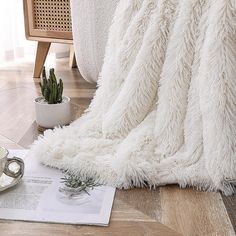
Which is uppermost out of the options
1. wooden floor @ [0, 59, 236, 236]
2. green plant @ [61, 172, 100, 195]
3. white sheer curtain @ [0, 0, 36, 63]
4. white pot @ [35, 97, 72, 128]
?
wooden floor @ [0, 59, 236, 236]

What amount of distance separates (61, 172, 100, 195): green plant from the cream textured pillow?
63 cm

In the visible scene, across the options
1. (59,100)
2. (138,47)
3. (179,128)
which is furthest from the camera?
(59,100)

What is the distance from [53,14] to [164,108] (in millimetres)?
917

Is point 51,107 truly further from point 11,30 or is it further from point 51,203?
point 11,30

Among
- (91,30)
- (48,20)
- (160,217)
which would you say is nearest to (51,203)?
(160,217)

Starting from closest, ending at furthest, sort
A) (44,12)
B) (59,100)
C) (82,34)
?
(59,100), (82,34), (44,12)

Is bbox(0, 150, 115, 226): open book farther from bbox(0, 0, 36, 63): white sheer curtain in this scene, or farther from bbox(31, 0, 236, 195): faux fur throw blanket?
bbox(0, 0, 36, 63): white sheer curtain

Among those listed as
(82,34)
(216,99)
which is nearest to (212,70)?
(216,99)

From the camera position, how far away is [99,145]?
1060 mm

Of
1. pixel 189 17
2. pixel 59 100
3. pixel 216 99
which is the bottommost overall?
pixel 59 100

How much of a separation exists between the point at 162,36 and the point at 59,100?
0.37 metres

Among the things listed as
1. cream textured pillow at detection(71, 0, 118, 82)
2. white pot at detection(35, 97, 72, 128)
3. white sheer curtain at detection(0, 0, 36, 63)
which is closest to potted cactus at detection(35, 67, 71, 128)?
white pot at detection(35, 97, 72, 128)

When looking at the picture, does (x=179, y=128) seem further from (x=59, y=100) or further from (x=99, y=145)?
(x=59, y=100)

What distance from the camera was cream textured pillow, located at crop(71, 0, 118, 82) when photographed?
4.67 ft
